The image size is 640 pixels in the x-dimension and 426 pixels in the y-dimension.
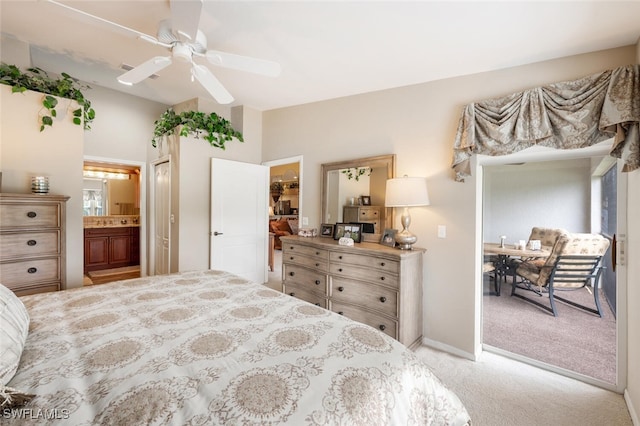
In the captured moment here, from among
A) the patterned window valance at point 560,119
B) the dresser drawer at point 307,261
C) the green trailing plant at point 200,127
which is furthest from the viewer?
the green trailing plant at point 200,127

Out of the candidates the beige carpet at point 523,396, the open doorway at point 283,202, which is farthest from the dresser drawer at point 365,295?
the open doorway at point 283,202

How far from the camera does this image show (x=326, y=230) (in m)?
3.47

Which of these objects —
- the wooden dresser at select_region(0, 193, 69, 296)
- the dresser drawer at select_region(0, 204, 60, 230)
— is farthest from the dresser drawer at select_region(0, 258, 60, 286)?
the dresser drawer at select_region(0, 204, 60, 230)

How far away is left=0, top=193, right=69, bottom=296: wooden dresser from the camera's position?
2.17 metres

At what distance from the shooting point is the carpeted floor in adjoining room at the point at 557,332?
2.27m

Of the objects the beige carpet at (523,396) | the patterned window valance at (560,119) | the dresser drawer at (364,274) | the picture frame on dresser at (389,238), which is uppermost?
the patterned window valance at (560,119)

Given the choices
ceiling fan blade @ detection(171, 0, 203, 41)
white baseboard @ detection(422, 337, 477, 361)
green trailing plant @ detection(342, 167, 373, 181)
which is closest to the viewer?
ceiling fan blade @ detection(171, 0, 203, 41)

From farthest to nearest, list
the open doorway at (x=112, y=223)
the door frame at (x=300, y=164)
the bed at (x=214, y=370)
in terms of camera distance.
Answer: the open doorway at (x=112, y=223) < the door frame at (x=300, y=164) < the bed at (x=214, y=370)

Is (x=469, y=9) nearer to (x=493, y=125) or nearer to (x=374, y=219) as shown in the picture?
(x=493, y=125)

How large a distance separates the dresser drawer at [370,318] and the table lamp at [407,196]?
0.69m

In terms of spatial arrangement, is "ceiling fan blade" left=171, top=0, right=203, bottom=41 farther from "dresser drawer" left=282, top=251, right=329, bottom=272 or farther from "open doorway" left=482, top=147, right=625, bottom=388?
"open doorway" left=482, top=147, right=625, bottom=388

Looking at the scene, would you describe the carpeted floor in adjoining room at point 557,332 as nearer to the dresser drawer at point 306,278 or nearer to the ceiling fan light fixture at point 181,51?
the dresser drawer at point 306,278

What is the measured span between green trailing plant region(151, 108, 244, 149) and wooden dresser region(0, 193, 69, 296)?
5.54 feet

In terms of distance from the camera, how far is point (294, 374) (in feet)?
3.08
